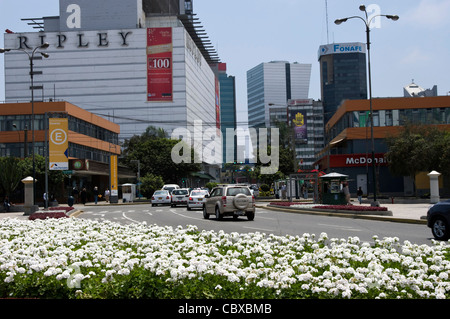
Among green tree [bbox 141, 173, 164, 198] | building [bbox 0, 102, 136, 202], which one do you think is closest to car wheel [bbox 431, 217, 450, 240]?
building [bbox 0, 102, 136, 202]

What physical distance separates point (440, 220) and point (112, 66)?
394 feet

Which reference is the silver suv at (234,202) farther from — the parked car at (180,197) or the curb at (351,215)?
the parked car at (180,197)

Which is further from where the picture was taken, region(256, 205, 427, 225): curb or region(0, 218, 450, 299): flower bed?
region(256, 205, 427, 225): curb

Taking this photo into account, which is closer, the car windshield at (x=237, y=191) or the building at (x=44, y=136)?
the car windshield at (x=237, y=191)

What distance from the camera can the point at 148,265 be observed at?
7105 mm

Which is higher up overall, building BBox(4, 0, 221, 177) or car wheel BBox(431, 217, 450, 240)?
building BBox(4, 0, 221, 177)

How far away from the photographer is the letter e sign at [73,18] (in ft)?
420

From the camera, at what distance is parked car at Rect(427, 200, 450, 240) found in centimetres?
1473

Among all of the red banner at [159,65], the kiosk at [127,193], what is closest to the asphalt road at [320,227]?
the kiosk at [127,193]

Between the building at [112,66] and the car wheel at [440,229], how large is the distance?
114 metres

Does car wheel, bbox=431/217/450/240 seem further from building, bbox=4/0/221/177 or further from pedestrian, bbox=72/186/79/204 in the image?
building, bbox=4/0/221/177

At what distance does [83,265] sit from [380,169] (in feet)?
192

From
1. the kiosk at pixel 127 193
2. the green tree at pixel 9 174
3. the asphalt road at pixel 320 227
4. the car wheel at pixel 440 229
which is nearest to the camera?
the car wheel at pixel 440 229
